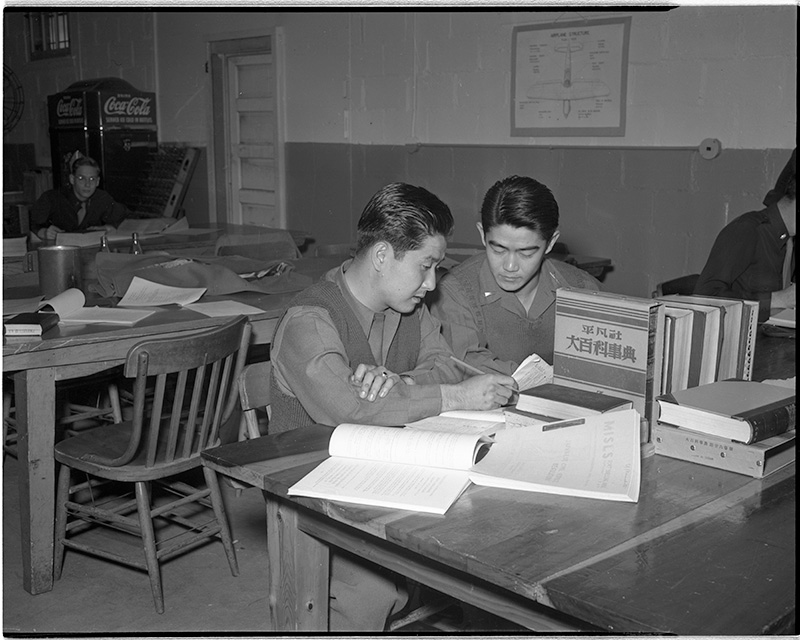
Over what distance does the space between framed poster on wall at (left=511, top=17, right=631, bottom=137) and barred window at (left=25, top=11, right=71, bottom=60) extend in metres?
6.38

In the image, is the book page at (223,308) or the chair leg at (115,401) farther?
the chair leg at (115,401)

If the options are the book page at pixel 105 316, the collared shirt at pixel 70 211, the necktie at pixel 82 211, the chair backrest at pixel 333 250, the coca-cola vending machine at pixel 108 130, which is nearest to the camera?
the book page at pixel 105 316

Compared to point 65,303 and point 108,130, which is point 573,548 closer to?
point 65,303

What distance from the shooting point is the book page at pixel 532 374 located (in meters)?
2.03

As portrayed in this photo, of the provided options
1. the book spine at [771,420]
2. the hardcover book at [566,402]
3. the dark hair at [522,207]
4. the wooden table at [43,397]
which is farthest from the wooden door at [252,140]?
the book spine at [771,420]

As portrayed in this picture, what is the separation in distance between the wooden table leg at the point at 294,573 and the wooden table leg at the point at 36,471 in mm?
1196

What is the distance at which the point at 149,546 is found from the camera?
2.50 m

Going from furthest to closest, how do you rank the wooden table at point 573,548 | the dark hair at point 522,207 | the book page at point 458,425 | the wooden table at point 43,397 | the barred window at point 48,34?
the barred window at point 48,34
the wooden table at point 43,397
the dark hair at point 522,207
the book page at point 458,425
the wooden table at point 573,548

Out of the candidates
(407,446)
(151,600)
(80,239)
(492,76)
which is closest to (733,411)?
(407,446)

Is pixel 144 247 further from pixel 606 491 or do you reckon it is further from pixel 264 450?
pixel 606 491

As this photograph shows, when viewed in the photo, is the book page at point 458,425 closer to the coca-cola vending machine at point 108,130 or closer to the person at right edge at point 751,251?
the person at right edge at point 751,251

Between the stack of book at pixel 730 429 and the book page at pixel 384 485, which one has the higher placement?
the stack of book at pixel 730 429

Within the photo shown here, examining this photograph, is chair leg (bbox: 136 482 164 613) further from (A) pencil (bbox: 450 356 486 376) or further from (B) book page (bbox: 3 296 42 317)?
(A) pencil (bbox: 450 356 486 376)

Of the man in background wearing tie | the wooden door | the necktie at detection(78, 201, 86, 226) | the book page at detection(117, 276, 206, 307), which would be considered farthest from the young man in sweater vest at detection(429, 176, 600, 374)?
the wooden door
